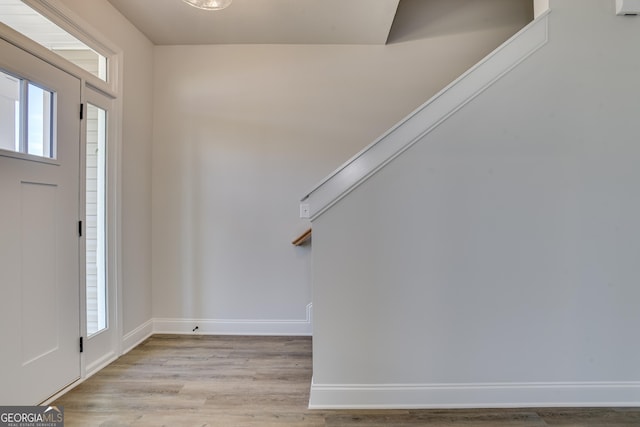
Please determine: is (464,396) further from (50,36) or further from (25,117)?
(50,36)

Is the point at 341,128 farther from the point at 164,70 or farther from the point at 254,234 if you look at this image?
the point at 164,70

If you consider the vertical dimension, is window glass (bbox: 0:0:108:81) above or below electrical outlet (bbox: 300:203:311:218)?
above

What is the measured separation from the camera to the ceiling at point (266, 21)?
248cm

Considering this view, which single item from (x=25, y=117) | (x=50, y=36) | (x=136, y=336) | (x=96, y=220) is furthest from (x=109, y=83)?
(x=136, y=336)

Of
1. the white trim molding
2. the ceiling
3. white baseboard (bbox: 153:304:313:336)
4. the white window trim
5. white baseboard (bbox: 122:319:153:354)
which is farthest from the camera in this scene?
white baseboard (bbox: 153:304:313:336)

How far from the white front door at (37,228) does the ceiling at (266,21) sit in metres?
0.99

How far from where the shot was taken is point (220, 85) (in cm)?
306

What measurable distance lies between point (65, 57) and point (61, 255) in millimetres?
1330

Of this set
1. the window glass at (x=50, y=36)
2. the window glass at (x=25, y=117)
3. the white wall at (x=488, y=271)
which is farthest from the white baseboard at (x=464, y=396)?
the window glass at (x=50, y=36)

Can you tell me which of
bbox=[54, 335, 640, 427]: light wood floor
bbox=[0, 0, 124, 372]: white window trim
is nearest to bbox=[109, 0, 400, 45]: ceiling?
bbox=[0, 0, 124, 372]: white window trim

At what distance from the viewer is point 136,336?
9.13 ft

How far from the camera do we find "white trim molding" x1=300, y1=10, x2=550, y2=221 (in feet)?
6.08

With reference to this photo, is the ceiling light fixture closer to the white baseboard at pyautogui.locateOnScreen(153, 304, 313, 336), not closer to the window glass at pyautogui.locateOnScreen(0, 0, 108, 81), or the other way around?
the window glass at pyautogui.locateOnScreen(0, 0, 108, 81)

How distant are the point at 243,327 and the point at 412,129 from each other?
238 centimetres
